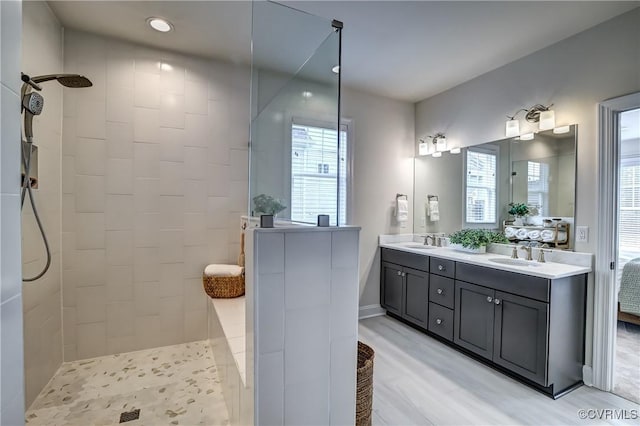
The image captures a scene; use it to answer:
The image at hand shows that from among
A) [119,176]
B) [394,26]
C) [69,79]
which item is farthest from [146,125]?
[394,26]

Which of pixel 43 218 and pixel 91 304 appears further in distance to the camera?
pixel 91 304

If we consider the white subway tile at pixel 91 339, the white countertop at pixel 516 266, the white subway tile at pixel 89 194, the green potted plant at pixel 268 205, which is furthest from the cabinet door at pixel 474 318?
the white subway tile at pixel 89 194

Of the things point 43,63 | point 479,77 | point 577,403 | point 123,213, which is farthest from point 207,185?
point 577,403

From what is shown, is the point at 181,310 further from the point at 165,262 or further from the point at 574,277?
the point at 574,277

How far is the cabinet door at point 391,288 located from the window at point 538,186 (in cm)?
142

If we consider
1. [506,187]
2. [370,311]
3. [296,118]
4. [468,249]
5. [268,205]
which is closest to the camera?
[268,205]

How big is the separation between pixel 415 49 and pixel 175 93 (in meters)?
2.14

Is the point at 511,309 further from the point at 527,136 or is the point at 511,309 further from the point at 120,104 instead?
the point at 120,104

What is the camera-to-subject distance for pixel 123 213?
8.24 ft

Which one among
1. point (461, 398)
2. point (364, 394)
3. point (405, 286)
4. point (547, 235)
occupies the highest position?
point (547, 235)

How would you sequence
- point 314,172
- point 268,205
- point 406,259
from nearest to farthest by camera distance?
point 268,205 → point 314,172 → point 406,259

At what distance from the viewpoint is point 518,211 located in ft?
9.12

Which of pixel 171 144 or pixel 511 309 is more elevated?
pixel 171 144

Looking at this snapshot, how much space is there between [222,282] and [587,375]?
286 cm
